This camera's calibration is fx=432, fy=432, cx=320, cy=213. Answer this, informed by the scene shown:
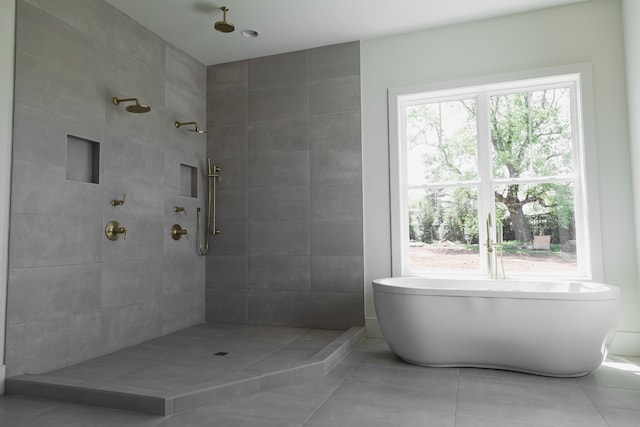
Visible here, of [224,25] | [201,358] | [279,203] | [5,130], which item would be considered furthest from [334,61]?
[201,358]

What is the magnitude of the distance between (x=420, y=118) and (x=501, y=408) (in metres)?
2.68

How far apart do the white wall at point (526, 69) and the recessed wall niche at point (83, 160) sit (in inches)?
90.8

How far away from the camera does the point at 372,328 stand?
4.04 m

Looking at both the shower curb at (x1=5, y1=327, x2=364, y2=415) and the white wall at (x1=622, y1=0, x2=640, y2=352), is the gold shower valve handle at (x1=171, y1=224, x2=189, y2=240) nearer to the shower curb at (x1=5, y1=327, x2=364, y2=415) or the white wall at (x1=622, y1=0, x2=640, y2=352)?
the shower curb at (x1=5, y1=327, x2=364, y2=415)

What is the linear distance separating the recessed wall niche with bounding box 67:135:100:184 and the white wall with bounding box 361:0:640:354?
2306 mm

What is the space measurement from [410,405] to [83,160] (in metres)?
2.89

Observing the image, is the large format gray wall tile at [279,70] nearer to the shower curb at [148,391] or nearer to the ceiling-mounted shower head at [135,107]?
the ceiling-mounted shower head at [135,107]

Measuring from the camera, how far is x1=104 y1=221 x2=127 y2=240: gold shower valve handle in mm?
3397

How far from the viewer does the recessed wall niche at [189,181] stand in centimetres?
449

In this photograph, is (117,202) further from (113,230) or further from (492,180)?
(492,180)

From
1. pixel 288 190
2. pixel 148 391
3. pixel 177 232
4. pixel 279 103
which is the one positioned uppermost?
pixel 279 103

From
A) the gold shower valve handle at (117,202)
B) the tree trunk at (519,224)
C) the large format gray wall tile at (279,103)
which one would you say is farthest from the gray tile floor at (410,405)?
the large format gray wall tile at (279,103)

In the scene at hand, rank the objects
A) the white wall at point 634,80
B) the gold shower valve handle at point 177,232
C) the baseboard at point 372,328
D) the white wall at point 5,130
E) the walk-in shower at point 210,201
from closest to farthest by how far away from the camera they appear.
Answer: the white wall at point 5,130 < the white wall at point 634,80 < the baseboard at point 372,328 < the gold shower valve handle at point 177,232 < the walk-in shower at point 210,201

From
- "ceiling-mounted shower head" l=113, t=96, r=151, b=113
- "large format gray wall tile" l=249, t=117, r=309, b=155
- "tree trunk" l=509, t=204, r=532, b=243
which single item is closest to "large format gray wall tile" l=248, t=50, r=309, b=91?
"large format gray wall tile" l=249, t=117, r=309, b=155
